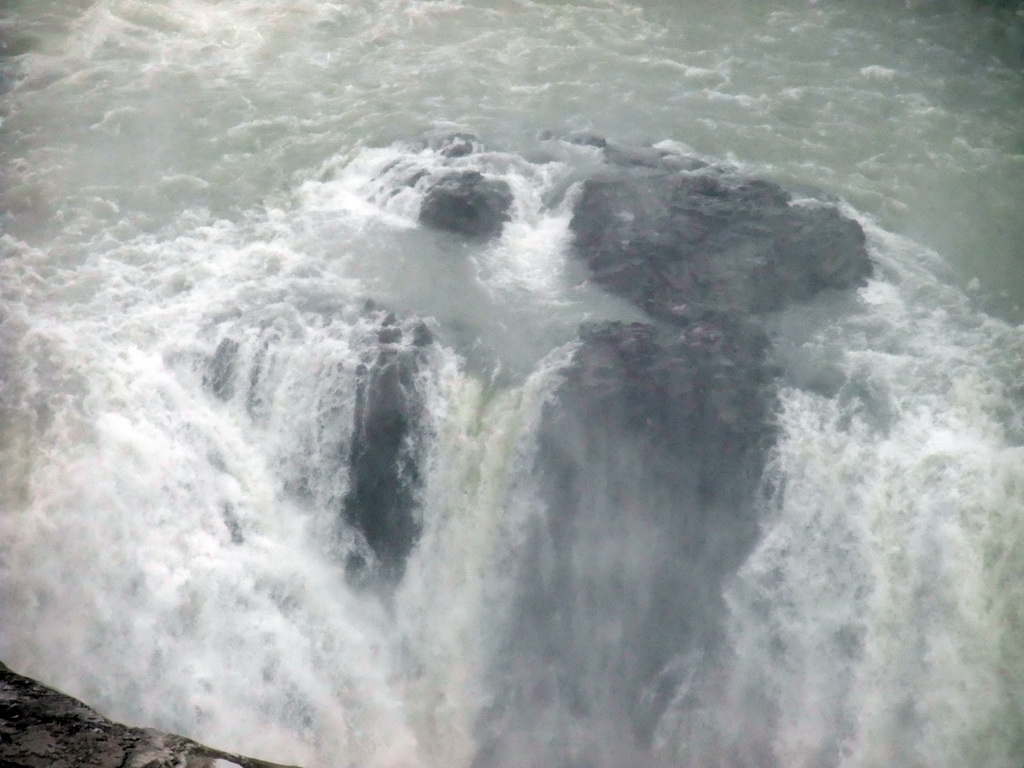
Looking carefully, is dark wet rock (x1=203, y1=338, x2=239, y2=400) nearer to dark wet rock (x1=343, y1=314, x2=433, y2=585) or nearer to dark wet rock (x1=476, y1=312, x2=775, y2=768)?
dark wet rock (x1=343, y1=314, x2=433, y2=585)

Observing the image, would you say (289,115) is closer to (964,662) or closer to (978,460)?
(978,460)

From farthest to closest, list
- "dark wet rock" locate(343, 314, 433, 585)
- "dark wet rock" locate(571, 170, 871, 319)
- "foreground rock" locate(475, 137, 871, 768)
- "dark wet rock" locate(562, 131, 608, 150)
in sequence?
"dark wet rock" locate(562, 131, 608, 150) < "dark wet rock" locate(571, 170, 871, 319) < "dark wet rock" locate(343, 314, 433, 585) < "foreground rock" locate(475, 137, 871, 768)

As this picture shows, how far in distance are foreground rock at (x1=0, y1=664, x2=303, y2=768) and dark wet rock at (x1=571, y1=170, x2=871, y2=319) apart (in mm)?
11614

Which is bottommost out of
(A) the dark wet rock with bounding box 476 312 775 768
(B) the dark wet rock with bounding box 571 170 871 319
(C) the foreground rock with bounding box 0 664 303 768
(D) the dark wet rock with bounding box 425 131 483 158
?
(A) the dark wet rock with bounding box 476 312 775 768

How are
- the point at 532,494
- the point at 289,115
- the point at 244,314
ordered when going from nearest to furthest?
the point at 532,494
the point at 244,314
the point at 289,115

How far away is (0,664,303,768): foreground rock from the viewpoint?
434 inches

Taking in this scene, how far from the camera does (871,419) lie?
60.0ft

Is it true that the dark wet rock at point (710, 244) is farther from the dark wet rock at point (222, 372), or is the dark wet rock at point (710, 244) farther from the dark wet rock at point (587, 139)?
the dark wet rock at point (222, 372)

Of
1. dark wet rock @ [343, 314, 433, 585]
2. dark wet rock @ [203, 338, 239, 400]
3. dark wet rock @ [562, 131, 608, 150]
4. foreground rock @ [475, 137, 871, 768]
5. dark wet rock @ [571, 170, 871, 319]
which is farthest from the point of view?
dark wet rock @ [562, 131, 608, 150]

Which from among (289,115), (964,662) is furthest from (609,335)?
(289,115)

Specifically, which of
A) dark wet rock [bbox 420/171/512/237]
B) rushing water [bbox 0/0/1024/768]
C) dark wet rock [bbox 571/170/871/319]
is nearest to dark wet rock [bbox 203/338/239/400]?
rushing water [bbox 0/0/1024/768]

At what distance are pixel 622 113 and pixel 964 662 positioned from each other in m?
14.4

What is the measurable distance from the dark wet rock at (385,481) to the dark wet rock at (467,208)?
15.1 ft

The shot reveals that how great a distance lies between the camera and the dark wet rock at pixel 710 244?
20000 mm
